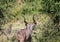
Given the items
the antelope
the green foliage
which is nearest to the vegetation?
the green foliage

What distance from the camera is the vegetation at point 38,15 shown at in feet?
17.7

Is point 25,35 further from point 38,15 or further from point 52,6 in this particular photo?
point 52,6

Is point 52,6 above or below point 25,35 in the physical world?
above

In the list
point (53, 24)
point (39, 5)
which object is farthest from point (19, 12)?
point (53, 24)

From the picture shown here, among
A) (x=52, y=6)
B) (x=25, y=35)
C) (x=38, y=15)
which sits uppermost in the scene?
(x=52, y=6)

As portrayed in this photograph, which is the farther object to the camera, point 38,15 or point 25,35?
point 38,15

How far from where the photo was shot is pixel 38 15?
595cm

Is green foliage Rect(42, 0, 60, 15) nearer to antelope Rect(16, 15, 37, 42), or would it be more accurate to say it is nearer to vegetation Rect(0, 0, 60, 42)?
vegetation Rect(0, 0, 60, 42)

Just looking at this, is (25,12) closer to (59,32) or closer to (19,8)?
(19,8)

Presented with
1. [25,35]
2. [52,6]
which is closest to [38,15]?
[52,6]

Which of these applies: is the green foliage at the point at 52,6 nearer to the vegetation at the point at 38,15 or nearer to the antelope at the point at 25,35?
the vegetation at the point at 38,15

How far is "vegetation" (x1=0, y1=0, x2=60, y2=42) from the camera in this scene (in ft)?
17.7

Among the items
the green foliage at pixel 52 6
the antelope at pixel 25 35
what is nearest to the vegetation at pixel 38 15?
the green foliage at pixel 52 6

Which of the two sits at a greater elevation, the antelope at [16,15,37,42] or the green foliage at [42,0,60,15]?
the green foliage at [42,0,60,15]
